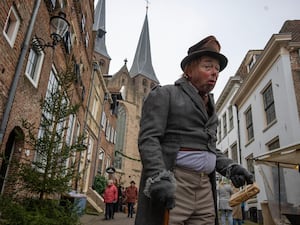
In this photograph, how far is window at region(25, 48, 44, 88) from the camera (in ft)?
26.0

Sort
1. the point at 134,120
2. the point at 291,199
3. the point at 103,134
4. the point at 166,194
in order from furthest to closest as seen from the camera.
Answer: the point at 134,120 < the point at 103,134 < the point at 291,199 < the point at 166,194

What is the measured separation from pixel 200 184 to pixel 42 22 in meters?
8.18

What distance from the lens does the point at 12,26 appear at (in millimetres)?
6648

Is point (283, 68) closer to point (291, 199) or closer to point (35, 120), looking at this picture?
point (291, 199)

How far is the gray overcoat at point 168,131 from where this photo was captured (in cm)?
171

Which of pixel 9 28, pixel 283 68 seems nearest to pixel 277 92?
pixel 283 68

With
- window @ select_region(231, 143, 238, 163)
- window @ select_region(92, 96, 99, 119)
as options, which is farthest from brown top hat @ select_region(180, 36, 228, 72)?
window @ select_region(231, 143, 238, 163)

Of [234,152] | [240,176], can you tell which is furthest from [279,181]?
[234,152]

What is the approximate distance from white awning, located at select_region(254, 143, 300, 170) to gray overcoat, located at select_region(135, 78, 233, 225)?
725cm

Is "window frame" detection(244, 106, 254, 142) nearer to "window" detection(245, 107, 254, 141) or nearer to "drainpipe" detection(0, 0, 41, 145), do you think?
"window" detection(245, 107, 254, 141)

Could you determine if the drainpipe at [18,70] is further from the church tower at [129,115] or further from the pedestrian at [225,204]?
the church tower at [129,115]

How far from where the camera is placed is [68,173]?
5.00 m

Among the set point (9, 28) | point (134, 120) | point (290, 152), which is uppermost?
point (134, 120)

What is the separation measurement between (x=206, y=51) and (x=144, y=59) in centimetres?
5533
